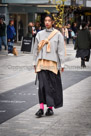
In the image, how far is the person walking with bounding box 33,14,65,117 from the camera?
7551mm

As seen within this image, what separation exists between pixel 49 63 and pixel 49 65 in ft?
0.11

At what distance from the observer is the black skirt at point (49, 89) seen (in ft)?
25.1

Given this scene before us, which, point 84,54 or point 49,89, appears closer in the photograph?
point 49,89

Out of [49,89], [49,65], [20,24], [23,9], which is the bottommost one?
[20,24]

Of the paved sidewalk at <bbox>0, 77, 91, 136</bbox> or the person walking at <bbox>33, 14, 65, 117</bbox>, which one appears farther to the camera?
the person walking at <bbox>33, 14, 65, 117</bbox>

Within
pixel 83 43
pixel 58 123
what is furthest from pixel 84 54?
pixel 58 123

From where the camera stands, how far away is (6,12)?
33094 millimetres

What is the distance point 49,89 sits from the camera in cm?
767

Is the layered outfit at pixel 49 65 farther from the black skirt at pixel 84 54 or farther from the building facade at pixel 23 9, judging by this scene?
the building facade at pixel 23 9

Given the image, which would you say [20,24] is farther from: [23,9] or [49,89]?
[49,89]

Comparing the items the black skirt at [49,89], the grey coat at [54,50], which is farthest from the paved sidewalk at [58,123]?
the grey coat at [54,50]

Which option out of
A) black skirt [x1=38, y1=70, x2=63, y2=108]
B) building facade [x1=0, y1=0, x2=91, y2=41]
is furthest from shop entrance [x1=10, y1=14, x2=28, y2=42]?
black skirt [x1=38, y1=70, x2=63, y2=108]

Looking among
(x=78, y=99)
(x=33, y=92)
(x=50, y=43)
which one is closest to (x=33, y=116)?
(x=50, y=43)

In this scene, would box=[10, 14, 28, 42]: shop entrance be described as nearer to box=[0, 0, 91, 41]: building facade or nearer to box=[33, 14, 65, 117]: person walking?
box=[0, 0, 91, 41]: building facade
